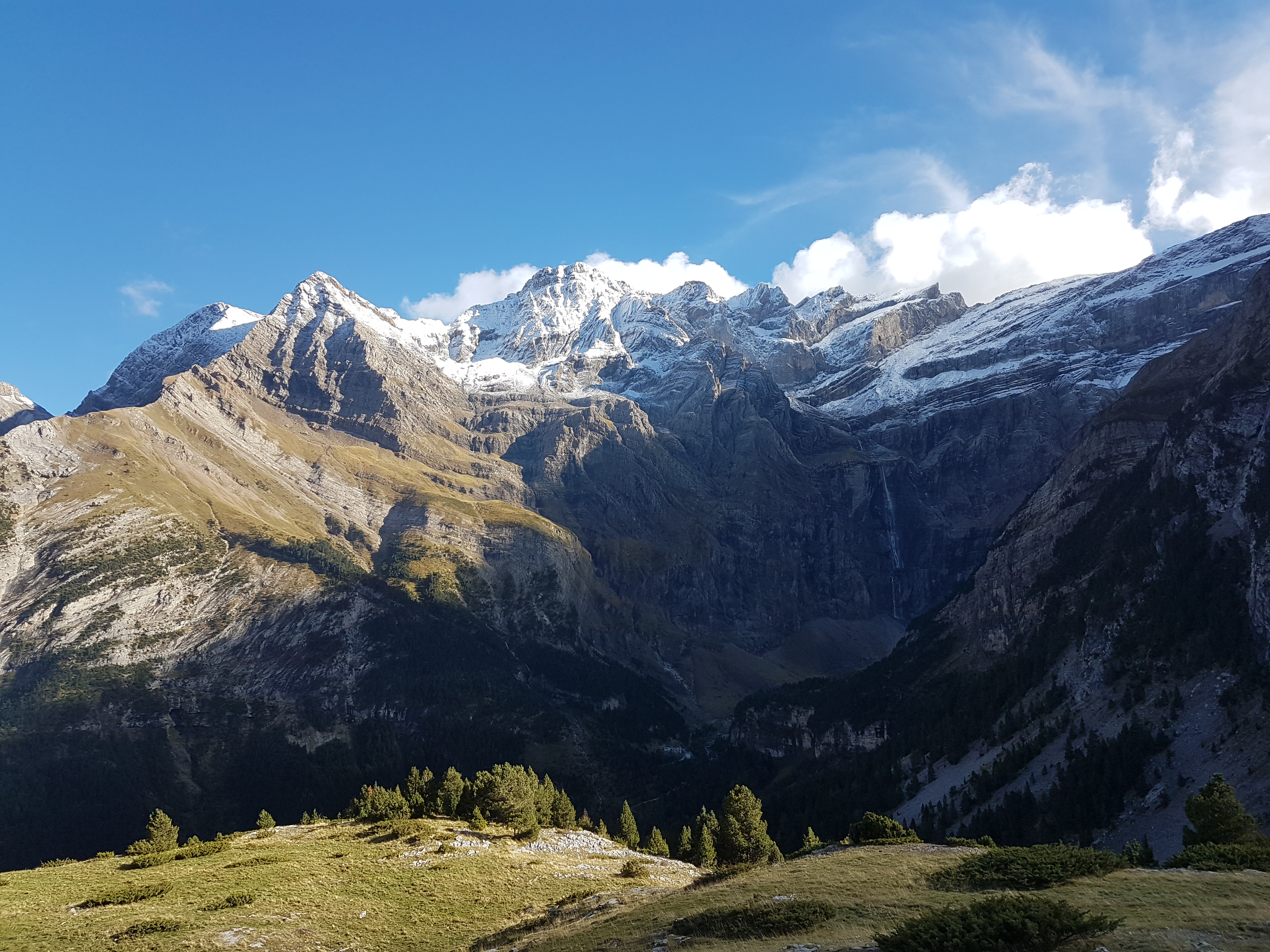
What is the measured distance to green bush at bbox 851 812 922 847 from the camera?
7725 centimetres

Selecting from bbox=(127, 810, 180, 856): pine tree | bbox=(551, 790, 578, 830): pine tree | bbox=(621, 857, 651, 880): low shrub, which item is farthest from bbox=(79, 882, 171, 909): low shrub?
bbox=(551, 790, 578, 830): pine tree

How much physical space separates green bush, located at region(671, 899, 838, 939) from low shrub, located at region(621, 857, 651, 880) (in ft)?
91.4

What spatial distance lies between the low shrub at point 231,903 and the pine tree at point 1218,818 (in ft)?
255

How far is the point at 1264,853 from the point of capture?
5225cm

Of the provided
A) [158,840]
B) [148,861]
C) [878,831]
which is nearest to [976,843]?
[878,831]

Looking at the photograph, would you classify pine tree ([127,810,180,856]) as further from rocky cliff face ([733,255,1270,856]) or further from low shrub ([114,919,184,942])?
rocky cliff face ([733,255,1270,856])

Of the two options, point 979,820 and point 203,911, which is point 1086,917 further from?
point 979,820

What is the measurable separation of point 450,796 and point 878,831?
53934 mm

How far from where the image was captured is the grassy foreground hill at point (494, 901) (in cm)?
3884

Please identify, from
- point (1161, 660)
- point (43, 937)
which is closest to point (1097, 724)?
point (1161, 660)

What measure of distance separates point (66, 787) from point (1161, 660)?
253m

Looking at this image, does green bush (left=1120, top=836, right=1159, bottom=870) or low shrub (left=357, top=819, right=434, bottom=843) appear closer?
green bush (left=1120, top=836, right=1159, bottom=870)

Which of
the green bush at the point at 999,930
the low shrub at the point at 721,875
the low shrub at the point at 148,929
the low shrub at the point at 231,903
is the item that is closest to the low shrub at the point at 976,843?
the low shrub at the point at 721,875

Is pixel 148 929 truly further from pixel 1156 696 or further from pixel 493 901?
pixel 1156 696
